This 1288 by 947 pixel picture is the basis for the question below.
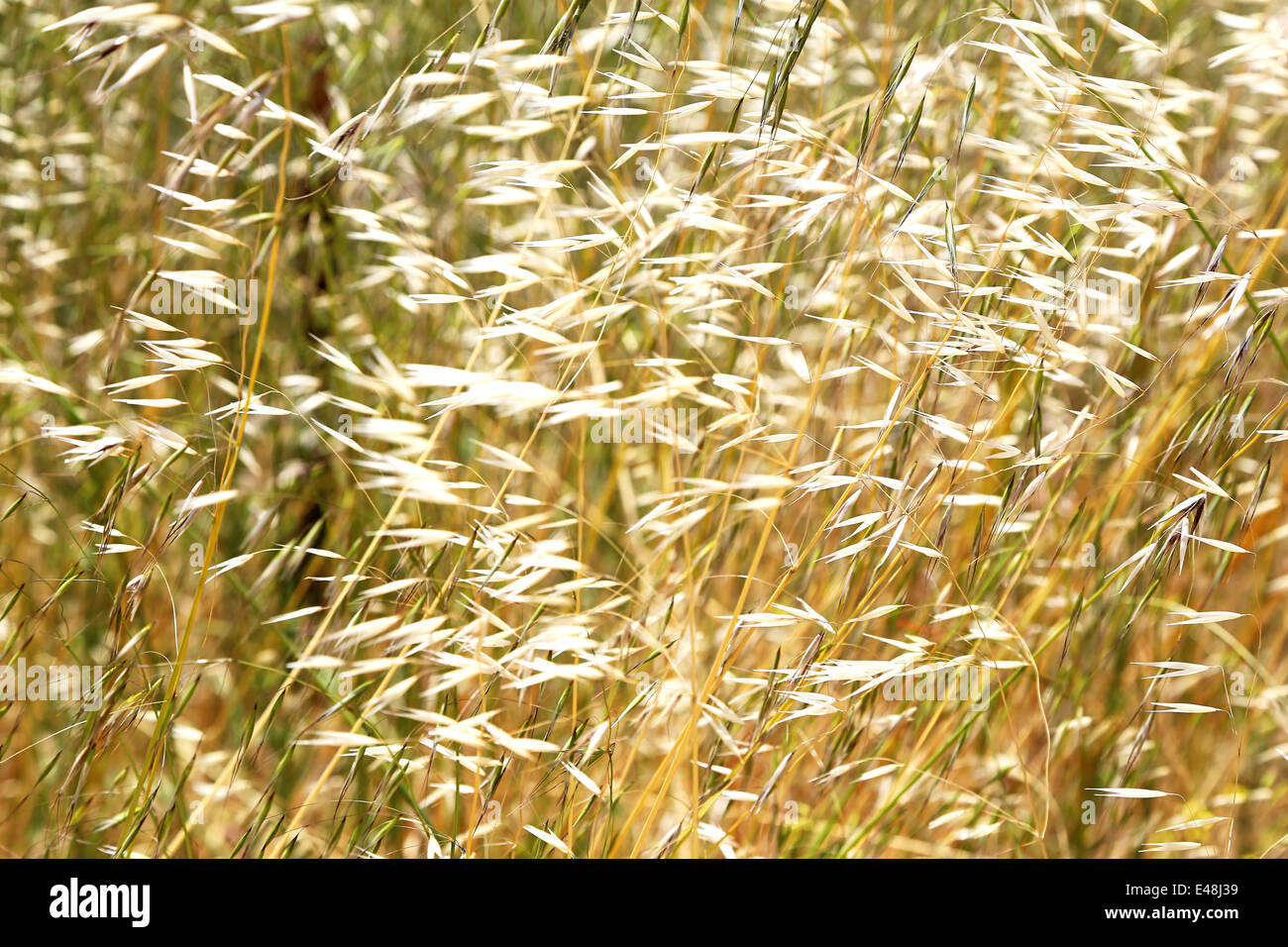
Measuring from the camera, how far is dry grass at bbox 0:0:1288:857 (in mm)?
904

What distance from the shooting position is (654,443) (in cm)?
130

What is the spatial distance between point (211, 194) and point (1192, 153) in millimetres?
1644

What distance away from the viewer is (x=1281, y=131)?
1572 mm

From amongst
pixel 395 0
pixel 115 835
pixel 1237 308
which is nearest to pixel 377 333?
pixel 395 0

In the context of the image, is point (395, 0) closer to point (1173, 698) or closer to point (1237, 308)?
point (1237, 308)

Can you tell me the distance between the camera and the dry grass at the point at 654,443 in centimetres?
90
